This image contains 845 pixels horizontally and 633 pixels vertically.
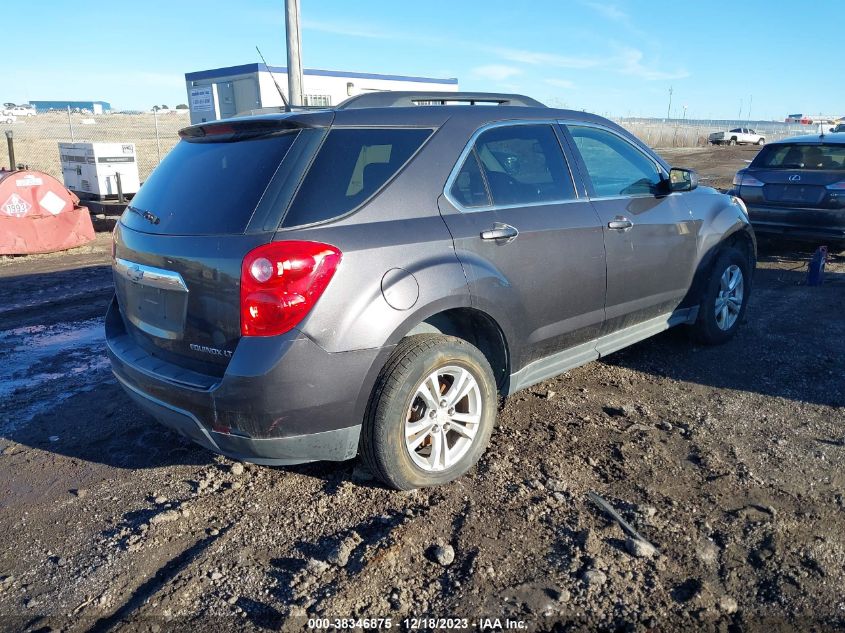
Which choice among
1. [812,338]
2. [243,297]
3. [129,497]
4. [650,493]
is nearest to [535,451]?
[650,493]

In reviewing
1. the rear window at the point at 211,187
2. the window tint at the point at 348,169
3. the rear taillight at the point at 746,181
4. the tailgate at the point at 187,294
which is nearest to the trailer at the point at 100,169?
the rear window at the point at 211,187

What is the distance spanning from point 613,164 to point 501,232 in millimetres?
1432

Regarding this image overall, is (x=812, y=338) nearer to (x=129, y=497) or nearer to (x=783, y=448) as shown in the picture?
(x=783, y=448)

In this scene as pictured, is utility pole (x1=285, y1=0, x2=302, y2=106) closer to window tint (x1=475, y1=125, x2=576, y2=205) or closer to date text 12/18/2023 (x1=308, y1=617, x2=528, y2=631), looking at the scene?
window tint (x1=475, y1=125, x2=576, y2=205)

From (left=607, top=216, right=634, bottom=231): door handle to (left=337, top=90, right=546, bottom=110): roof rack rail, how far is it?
0.85 metres

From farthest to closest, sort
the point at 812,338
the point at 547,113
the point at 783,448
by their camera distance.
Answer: the point at 812,338 → the point at 547,113 → the point at 783,448

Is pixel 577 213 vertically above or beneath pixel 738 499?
above

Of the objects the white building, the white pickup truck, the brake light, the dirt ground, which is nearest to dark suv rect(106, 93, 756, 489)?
the brake light

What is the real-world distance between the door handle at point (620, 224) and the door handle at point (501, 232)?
902 millimetres

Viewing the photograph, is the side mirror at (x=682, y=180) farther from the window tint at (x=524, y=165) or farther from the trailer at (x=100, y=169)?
the trailer at (x=100, y=169)

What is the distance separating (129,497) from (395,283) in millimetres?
1780

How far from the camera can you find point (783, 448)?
12.3ft

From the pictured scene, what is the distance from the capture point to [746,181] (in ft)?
28.5

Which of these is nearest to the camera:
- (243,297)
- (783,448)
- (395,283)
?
(243,297)
